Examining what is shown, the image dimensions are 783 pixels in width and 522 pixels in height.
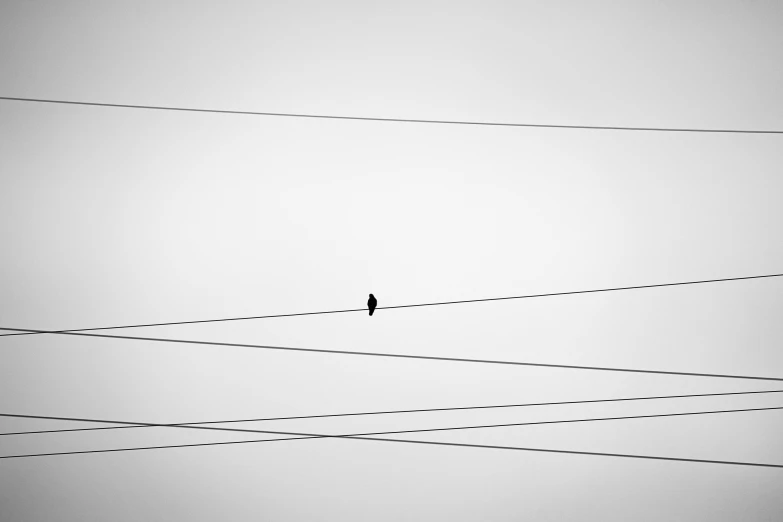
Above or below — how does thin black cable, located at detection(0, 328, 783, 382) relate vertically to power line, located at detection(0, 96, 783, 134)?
below

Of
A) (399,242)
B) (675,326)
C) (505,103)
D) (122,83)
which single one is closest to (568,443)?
A: (675,326)

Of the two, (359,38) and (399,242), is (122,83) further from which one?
(399,242)

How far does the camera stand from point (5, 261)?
266 centimetres

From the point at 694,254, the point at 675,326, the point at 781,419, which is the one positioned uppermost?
the point at 694,254

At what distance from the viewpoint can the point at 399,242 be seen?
274cm

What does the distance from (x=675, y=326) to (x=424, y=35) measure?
63.3 inches

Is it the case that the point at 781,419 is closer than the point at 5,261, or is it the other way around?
the point at 5,261

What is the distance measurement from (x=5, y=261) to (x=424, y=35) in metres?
1.92

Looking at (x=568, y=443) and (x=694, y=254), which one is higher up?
(x=694, y=254)

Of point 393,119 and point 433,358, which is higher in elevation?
point 393,119

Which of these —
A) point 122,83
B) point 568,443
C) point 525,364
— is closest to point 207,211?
point 122,83

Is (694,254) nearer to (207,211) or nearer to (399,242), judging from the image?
(399,242)

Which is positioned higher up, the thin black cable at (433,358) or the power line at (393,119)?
the power line at (393,119)

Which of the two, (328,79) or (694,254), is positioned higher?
(328,79)
